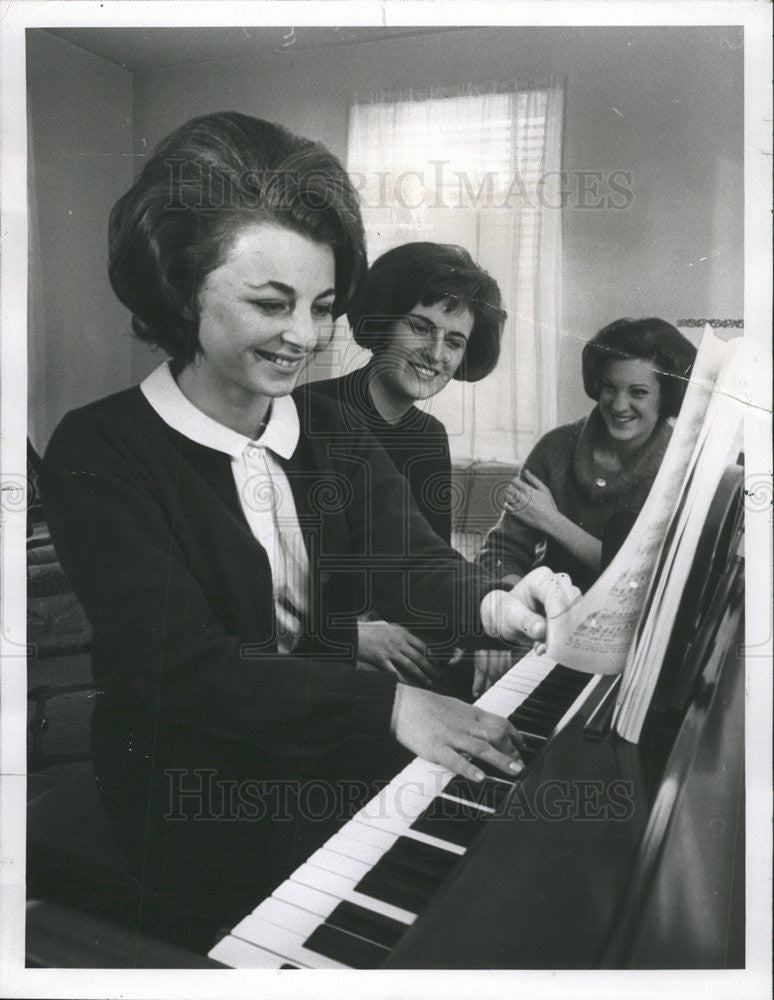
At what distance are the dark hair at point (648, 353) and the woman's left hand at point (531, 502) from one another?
0.58ft

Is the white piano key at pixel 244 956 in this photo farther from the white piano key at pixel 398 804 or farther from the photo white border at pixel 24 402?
the white piano key at pixel 398 804

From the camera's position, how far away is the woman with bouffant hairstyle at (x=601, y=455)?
146 cm

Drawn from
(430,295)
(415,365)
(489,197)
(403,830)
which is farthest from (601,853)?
(489,197)

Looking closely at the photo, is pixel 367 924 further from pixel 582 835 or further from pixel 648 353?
pixel 648 353

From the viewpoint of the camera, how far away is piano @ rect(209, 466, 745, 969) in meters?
1.39

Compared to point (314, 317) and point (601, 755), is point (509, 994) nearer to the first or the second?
point (601, 755)

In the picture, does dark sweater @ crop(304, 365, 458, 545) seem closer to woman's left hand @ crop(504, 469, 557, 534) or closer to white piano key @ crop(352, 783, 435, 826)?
woman's left hand @ crop(504, 469, 557, 534)

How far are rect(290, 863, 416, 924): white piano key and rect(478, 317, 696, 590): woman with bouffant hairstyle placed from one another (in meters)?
0.58

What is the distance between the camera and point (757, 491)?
4.94ft

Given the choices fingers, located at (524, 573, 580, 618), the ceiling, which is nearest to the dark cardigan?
fingers, located at (524, 573, 580, 618)

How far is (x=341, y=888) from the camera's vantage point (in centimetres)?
135

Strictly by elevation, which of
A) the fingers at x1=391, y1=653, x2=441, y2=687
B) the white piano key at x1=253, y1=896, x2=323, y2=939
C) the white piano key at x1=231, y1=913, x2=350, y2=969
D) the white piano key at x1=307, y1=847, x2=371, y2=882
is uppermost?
the fingers at x1=391, y1=653, x2=441, y2=687

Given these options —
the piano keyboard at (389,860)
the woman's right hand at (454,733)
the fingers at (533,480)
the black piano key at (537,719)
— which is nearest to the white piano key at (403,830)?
the piano keyboard at (389,860)

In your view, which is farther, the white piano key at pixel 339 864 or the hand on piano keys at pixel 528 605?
the hand on piano keys at pixel 528 605
